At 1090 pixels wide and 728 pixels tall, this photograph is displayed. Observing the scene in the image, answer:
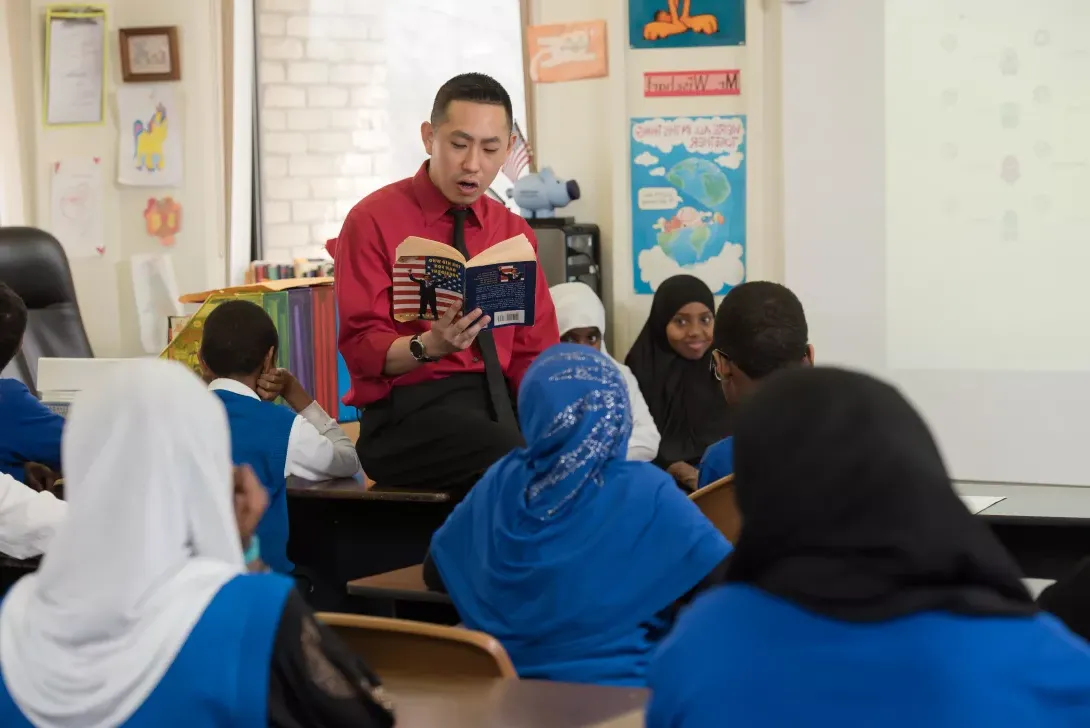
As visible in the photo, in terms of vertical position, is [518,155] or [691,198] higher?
[518,155]

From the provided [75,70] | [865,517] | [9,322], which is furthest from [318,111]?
[865,517]

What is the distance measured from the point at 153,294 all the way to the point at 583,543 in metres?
3.95

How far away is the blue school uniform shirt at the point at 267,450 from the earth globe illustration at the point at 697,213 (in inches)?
83.5

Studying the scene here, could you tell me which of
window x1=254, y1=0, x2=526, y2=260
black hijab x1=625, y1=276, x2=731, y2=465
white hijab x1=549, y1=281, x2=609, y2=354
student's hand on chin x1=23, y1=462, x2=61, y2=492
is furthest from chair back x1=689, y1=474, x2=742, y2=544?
window x1=254, y1=0, x2=526, y2=260

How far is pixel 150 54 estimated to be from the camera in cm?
536

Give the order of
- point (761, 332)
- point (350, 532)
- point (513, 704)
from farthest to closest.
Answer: point (350, 532)
point (761, 332)
point (513, 704)

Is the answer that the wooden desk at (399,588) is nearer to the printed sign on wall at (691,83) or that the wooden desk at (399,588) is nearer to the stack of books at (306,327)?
the stack of books at (306,327)

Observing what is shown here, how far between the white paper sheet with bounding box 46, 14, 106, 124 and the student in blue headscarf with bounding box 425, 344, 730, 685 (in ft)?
13.1

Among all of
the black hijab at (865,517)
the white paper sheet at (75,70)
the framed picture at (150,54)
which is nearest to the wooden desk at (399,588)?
the black hijab at (865,517)

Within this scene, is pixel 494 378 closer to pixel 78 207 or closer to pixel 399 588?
pixel 399 588

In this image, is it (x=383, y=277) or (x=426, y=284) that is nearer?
(x=426, y=284)

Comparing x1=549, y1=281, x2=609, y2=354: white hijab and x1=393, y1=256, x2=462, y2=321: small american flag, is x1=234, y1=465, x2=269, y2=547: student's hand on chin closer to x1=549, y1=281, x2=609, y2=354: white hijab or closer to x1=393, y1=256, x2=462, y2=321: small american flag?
x1=393, y1=256, x2=462, y2=321: small american flag

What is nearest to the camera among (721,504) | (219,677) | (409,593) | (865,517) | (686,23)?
(865,517)

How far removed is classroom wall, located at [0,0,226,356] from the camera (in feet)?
17.6
